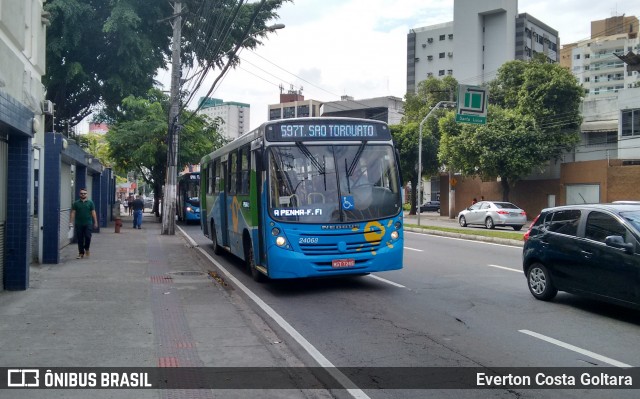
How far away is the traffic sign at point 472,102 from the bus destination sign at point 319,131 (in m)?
13.1

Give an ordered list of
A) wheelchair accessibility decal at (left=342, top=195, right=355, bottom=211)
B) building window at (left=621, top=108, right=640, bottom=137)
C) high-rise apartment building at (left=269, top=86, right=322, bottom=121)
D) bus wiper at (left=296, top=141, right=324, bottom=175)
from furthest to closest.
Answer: high-rise apartment building at (left=269, top=86, right=322, bottom=121)
building window at (left=621, top=108, right=640, bottom=137)
bus wiper at (left=296, top=141, right=324, bottom=175)
wheelchair accessibility decal at (left=342, top=195, right=355, bottom=211)

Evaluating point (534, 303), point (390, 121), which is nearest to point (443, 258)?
point (534, 303)

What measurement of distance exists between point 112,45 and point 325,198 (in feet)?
79.6

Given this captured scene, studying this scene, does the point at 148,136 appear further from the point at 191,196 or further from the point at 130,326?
the point at 130,326

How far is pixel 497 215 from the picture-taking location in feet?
99.5

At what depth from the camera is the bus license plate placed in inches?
411

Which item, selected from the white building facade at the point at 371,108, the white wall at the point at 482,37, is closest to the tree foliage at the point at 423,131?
the white wall at the point at 482,37

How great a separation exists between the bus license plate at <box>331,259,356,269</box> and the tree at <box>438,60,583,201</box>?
93.9 feet

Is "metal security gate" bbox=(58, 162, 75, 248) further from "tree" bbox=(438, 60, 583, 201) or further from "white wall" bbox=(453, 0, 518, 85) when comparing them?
"white wall" bbox=(453, 0, 518, 85)

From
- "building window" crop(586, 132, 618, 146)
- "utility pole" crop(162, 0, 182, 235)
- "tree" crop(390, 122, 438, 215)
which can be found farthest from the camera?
"tree" crop(390, 122, 438, 215)

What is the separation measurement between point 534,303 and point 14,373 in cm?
787

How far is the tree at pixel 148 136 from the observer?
32062mm

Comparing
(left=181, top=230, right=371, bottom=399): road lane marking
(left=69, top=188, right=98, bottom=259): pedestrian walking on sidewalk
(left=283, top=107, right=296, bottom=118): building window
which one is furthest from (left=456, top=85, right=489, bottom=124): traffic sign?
(left=283, top=107, right=296, bottom=118): building window

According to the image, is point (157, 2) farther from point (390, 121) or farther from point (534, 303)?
point (390, 121)
